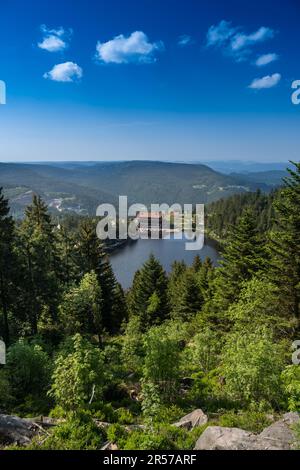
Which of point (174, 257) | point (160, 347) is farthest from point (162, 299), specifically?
point (174, 257)

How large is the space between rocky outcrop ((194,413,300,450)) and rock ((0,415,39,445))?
14.7 ft

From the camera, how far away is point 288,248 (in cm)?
1700

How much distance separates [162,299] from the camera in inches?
1540

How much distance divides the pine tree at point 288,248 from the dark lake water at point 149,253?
7662cm

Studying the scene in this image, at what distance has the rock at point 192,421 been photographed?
33.3 feet

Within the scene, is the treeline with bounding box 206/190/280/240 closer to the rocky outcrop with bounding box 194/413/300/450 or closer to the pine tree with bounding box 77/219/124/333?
the pine tree with bounding box 77/219/124/333

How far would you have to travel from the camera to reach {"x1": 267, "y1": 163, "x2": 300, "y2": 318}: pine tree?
54.6ft

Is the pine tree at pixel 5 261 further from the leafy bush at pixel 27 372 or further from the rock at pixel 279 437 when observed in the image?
the rock at pixel 279 437

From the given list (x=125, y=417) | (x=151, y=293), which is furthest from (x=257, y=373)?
(x=151, y=293)

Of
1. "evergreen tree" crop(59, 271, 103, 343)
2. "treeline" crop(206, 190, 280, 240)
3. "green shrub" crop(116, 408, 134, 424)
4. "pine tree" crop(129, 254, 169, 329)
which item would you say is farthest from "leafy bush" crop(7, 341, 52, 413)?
"treeline" crop(206, 190, 280, 240)

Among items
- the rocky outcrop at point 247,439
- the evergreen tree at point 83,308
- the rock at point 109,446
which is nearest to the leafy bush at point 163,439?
the rock at point 109,446

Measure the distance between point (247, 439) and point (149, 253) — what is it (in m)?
127

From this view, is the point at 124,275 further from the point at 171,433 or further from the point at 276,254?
the point at 171,433

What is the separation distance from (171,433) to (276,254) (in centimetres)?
1163
